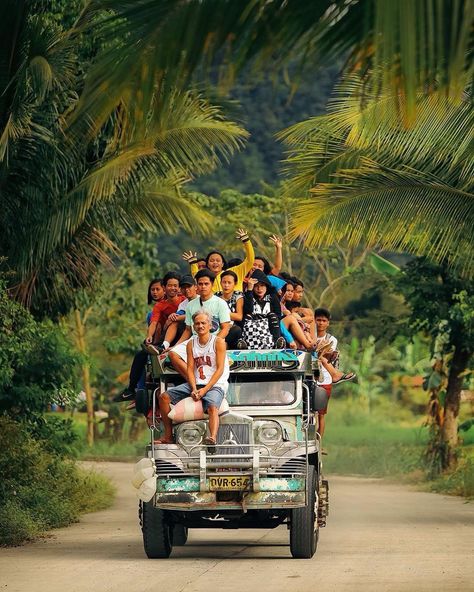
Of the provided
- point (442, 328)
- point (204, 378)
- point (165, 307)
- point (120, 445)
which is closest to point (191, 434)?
point (204, 378)

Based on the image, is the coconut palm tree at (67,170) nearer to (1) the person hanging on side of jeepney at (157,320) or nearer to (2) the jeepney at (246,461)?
(1) the person hanging on side of jeepney at (157,320)

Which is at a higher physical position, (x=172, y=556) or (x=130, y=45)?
(x=130, y=45)

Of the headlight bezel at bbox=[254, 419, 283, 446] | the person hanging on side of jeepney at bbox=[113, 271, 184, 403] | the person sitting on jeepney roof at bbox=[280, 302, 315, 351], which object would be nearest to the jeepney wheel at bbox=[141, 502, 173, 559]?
the headlight bezel at bbox=[254, 419, 283, 446]

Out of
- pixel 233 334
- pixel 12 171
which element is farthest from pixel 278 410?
pixel 12 171

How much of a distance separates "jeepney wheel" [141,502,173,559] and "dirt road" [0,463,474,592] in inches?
5.8

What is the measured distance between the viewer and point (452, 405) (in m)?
30.1

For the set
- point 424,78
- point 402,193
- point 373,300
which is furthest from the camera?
point 373,300

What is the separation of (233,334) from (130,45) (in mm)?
8068

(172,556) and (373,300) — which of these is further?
(373,300)

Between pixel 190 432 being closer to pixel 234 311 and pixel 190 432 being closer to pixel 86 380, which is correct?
pixel 234 311

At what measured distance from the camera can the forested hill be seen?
230 ft

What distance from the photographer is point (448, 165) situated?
19.6m

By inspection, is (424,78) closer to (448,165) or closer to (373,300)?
(448,165)

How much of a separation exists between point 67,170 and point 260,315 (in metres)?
5.45
